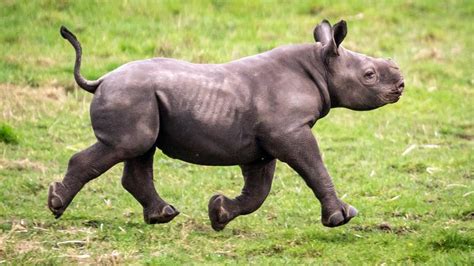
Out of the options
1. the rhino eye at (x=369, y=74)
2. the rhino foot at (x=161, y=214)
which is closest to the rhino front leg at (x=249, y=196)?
the rhino foot at (x=161, y=214)

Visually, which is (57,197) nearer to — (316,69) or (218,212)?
(218,212)

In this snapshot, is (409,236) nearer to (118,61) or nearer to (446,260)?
(446,260)

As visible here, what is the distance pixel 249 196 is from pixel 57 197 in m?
1.51

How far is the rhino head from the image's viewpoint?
27.7 feet

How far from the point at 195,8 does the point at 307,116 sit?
29.2 feet

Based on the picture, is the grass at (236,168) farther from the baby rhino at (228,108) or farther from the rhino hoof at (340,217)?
the baby rhino at (228,108)

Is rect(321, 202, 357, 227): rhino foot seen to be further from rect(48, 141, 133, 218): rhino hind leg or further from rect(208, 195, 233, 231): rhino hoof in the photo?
rect(48, 141, 133, 218): rhino hind leg

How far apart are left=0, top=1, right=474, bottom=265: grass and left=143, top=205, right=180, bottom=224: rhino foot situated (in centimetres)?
11

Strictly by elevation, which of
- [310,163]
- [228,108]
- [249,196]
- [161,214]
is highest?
[228,108]

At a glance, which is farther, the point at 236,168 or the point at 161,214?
the point at 236,168

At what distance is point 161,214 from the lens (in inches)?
342

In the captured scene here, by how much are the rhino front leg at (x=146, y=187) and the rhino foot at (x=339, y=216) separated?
3.90ft

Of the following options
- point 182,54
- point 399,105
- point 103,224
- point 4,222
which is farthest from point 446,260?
point 182,54

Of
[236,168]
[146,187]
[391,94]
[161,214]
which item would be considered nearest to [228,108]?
[146,187]
